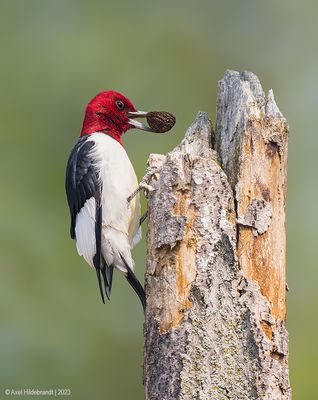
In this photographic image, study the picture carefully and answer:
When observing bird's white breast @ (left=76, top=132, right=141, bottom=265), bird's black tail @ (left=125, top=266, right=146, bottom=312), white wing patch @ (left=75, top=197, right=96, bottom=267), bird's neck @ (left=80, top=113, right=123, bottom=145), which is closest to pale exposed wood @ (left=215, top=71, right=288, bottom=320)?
bird's black tail @ (left=125, top=266, right=146, bottom=312)

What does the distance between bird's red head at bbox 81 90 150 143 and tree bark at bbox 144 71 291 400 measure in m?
→ 1.79

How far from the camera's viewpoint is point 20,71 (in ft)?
36.5

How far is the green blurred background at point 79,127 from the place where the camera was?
9.59 meters

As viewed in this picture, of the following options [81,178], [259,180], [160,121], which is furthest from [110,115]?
[259,180]

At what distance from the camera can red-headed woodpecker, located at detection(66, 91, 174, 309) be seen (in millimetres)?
5961

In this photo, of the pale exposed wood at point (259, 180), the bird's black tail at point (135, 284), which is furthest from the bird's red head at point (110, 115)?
the pale exposed wood at point (259, 180)

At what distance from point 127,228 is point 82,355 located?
4.01 meters

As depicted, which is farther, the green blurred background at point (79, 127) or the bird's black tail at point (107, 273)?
the green blurred background at point (79, 127)

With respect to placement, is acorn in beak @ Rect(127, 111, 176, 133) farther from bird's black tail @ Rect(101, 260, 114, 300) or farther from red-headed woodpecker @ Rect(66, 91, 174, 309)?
bird's black tail @ Rect(101, 260, 114, 300)

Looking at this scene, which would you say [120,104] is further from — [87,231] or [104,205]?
[87,231]

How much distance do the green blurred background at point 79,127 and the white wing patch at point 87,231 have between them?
271 centimetres

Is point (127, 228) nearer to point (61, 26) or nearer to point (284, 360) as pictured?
point (284, 360)

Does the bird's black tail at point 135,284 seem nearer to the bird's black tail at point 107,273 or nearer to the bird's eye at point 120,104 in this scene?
the bird's black tail at point 107,273

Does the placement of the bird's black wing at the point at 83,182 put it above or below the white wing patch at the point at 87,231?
above
